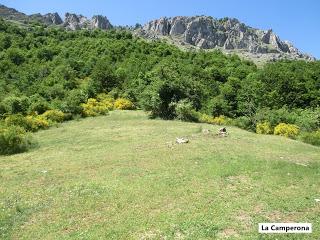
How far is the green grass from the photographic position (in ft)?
65.7

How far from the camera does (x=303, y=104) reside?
94750 millimetres

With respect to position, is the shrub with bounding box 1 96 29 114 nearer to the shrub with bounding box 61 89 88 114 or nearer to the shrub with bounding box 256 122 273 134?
the shrub with bounding box 61 89 88 114

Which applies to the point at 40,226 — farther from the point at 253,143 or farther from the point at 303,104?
the point at 303,104

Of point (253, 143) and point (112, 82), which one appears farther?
point (112, 82)

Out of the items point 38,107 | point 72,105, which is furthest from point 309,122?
point 38,107

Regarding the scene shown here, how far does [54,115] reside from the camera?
204ft

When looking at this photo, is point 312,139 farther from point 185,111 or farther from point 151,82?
point 151,82

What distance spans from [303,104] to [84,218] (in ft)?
269

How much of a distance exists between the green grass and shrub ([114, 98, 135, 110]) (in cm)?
3638

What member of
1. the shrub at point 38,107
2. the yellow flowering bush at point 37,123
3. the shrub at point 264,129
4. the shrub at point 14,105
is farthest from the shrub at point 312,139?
the shrub at point 14,105

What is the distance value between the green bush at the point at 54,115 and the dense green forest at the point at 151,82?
2655 millimetres

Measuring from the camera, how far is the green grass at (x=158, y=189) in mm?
20031

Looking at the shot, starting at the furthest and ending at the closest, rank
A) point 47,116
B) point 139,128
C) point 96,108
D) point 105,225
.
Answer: point 96,108
point 47,116
point 139,128
point 105,225

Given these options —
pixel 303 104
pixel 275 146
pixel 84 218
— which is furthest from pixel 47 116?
pixel 303 104
